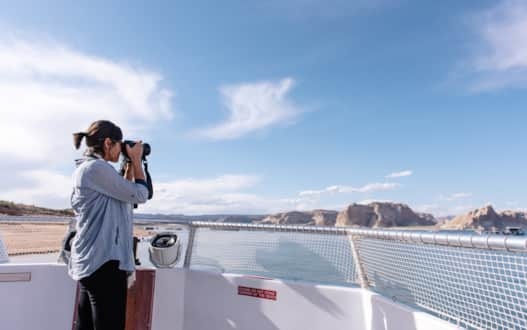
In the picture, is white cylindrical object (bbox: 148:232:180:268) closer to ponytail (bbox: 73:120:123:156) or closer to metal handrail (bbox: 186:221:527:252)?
metal handrail (bbox: 186:221:527:252)

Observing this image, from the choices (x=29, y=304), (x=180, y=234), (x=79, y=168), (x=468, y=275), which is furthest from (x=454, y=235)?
(x=29, y=304)

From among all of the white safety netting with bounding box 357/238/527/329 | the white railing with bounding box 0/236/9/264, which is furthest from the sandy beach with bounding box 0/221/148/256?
the white safety netting with bounding box 357/238/527/329

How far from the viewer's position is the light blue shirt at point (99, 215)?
165 centimetres

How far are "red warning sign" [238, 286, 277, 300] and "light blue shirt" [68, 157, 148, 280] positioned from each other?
1.26 meters

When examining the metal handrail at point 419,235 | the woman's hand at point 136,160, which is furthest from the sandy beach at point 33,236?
the woman's hand at point 136,160

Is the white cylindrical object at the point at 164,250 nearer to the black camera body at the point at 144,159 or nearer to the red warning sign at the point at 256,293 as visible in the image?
the red warning sign at the point at 256,293

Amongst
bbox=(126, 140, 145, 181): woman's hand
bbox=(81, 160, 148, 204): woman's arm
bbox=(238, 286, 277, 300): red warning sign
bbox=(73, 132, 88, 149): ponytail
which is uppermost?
bbox=(73, 132, 88, 149): ponytail

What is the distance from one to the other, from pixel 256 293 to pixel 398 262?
3.87 ft

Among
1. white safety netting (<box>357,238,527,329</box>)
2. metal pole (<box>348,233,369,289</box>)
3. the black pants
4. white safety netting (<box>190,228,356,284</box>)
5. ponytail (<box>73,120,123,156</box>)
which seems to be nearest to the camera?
white safety netting (<box>357,238,527,329</box>)

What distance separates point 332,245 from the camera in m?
2.66

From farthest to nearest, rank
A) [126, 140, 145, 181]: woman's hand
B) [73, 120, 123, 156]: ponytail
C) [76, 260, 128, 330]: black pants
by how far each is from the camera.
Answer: [126, 140, 145, 181]: woman's hand, [73, 120, 123, 156]: ponytail, [76, 260, 128, 330]: black pants

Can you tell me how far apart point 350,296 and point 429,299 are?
56cm

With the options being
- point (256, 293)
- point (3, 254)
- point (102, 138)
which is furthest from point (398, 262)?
point (3, 254)

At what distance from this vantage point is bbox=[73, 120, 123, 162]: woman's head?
1.78m
